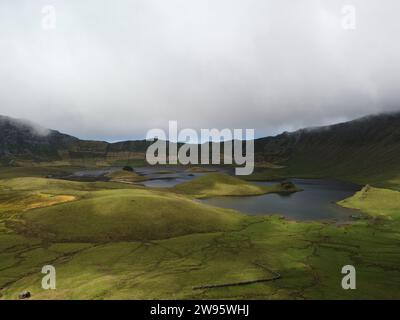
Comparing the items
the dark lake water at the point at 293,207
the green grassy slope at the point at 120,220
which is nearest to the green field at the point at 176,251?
the green grassy slope at the point at 120,220

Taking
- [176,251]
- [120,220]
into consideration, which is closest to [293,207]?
[120,220]

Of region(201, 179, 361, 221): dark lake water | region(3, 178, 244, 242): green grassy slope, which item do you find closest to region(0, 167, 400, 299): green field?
region(3, 178, 244, 242): green grassy slope

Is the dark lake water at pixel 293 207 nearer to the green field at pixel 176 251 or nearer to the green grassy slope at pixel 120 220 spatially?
the green field at pixel 176 251

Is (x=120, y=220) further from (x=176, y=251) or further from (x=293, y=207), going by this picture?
(x=293, y=207)

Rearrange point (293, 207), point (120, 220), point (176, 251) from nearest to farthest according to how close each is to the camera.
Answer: point (176, 251) → point (120, 220) → point (293, 207)

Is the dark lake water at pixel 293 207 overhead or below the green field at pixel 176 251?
below

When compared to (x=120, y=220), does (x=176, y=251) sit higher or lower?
lower
